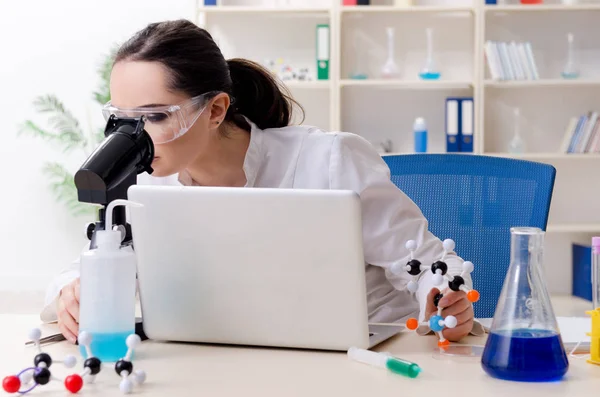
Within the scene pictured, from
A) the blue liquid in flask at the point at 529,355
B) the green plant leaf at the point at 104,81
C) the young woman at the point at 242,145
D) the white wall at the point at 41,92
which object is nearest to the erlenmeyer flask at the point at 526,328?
the blue liquid in flask at the point at 529,355

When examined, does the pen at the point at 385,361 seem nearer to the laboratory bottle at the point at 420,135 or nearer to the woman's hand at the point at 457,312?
the woman's hand at the point at 457,312

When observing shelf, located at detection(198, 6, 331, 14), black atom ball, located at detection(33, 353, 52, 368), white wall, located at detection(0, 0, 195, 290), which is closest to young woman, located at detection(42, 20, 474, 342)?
black atom ball, located at detection(33, 353, 52, 368)

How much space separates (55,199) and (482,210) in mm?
3905

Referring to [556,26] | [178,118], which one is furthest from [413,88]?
[178,118]

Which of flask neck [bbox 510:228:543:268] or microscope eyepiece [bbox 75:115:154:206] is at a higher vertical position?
microscope eyepiece [bbox 75:115:154:206]

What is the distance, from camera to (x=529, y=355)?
1054 mm

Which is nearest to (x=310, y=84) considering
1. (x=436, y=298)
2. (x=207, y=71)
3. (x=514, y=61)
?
(x=514, y=61)

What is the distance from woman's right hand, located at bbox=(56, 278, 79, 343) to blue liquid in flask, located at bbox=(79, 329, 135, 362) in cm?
14

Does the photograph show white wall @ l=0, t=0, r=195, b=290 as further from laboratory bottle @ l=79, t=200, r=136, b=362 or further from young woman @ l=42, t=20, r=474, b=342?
laboratory bottle @ l=79, t=200, r=136, b=362

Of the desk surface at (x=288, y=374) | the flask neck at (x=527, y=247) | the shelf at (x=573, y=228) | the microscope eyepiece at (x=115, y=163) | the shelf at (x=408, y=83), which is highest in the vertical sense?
the shelf at (x=408, y=83)

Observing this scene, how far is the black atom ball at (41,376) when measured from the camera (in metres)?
1.02

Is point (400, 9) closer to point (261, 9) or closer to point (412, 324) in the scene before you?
point (261, 9)

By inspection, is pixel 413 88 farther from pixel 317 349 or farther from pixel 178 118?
pixel 317 349

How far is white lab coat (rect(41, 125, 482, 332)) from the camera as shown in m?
1.64
